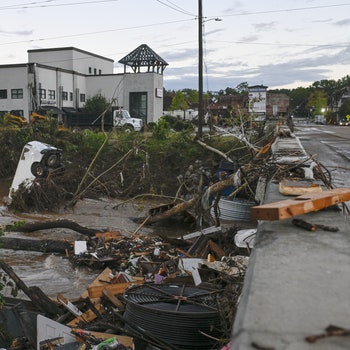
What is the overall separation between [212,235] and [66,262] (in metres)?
2.82

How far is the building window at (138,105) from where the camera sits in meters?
49.0

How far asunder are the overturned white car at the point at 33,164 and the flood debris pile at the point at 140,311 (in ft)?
26.9

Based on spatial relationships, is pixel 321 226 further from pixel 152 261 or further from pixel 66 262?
pixel 66 262

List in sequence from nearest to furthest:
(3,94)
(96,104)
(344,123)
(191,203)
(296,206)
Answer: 1. (296,206)
2. (191,203)
3. (3,94)
4. (96,104)
5. (344,123)

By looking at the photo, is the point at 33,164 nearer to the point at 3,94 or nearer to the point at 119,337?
the point at 119,337

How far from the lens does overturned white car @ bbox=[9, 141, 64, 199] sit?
14875 mm

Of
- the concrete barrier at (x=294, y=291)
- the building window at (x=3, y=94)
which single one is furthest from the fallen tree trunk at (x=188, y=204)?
the building window at (x=3, y=94)

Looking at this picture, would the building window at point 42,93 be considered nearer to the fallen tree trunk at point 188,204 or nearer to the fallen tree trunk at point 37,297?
the fallen tree trunk at point 188,204

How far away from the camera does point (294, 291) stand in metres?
2.24

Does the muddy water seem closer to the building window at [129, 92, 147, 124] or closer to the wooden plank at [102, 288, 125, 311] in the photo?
the wooden plank at [102, 288, 125, 311]

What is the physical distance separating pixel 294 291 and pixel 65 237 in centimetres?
941

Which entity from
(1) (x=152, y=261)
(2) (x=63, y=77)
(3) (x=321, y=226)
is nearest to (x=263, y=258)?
(3) (x=321, y=226)

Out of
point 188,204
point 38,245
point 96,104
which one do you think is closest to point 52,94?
point 96,104

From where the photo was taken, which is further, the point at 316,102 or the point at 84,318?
the point at 316,102
